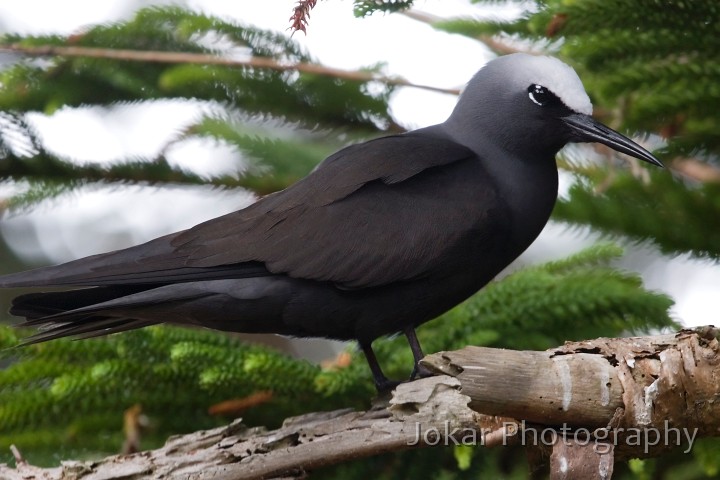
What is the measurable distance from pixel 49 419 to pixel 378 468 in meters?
0.95

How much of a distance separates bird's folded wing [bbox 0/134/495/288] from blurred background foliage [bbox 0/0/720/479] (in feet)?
0.77

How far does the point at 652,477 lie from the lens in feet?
8.77

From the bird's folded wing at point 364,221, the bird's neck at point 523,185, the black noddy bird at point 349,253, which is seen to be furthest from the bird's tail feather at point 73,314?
the bird's neck at point 523,185

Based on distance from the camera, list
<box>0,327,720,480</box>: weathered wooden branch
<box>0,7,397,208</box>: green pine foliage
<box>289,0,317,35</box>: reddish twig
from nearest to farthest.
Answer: <box>289,0,317,35</box>: reddish twig, <box>0,327,720,480</box>: weathered wooden branch, <box>0,7,397,208</box>: green pine foliage

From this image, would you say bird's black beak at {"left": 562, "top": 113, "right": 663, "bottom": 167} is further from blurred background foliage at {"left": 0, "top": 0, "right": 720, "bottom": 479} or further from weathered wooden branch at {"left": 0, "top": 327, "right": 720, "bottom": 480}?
weathered wooden branch at {"left": 0, "top": 327, "right": 720, "bottom": 480}

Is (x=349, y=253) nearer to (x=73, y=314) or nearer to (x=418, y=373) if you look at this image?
(x=418, y=373)

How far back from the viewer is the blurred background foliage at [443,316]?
2357 mm

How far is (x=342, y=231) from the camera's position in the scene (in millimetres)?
2545

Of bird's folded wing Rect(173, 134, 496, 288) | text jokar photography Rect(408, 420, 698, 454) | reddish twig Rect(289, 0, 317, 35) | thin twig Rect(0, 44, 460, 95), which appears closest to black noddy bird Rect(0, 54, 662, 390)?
bird's folded wing Rect(173, 134, 496, 288)

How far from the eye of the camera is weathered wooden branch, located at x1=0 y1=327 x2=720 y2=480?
1.79m

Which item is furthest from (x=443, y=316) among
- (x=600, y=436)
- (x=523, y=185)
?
(x=600, y=436)

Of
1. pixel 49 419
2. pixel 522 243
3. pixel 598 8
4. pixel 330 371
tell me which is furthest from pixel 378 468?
pixel 598 8

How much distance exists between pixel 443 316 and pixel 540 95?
0.76m

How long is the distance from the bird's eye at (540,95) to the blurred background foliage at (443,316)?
0.14 metres
